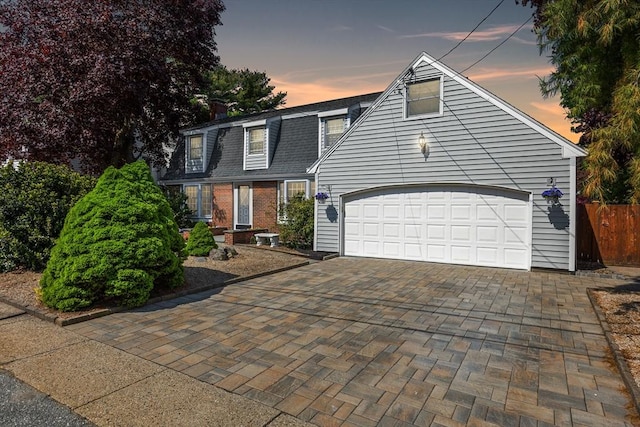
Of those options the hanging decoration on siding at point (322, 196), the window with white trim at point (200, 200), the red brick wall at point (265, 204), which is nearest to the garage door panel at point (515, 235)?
the hanging decoration on siding at point (322, 196)

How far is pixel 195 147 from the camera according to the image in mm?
18969

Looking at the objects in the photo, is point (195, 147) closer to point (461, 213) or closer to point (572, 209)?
point (461, 213)

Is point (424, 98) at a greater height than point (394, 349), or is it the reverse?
point (424, 98)

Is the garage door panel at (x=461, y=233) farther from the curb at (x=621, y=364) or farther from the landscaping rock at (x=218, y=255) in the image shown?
the landscaping rock at (x=218, y=255)

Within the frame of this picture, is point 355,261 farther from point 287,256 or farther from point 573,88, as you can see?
point 573,88

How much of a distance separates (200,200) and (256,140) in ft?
15.0

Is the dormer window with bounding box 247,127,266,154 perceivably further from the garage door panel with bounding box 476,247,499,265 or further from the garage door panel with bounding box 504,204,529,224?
the garage door panel with bounding box 504,204,529,224

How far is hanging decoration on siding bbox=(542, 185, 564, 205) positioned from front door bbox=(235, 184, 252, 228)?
11.8m

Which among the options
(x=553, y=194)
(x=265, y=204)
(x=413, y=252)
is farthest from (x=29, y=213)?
(x=553, y=194)

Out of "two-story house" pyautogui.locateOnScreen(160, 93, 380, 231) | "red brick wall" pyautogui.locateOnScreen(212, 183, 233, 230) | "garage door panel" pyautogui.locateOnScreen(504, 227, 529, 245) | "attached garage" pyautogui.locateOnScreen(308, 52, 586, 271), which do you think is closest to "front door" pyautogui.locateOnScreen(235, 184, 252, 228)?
"two-story house" pyautogui.locateOnScreen(160, 93, 380, 231)

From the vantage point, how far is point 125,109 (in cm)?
1794

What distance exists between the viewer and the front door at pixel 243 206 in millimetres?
16703

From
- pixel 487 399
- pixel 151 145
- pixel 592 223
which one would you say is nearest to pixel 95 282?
pixel 487 399

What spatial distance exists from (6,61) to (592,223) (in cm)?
2454
